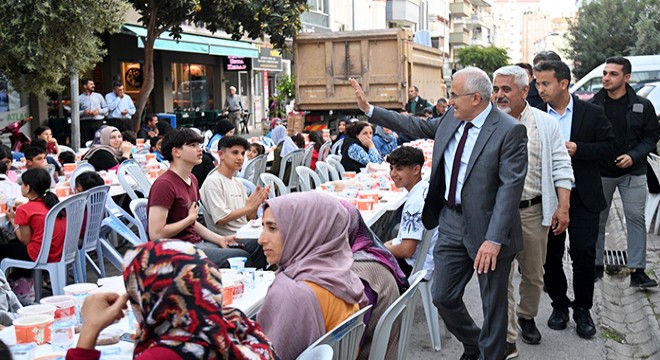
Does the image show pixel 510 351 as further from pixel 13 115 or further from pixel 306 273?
pixel 13 115

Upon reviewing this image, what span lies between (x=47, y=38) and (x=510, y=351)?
28.5 feet

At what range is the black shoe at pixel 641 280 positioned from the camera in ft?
23.4

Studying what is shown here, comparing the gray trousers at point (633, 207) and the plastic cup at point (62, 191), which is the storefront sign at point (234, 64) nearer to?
the plastic cup at point (62, 191)

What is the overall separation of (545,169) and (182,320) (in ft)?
11.3

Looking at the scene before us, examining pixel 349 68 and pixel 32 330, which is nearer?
pixel 32 330

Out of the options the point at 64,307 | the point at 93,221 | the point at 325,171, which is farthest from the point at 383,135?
the point at 64,307

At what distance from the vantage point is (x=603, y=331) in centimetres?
609

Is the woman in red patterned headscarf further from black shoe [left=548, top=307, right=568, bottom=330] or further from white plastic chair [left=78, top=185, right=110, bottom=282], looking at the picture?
white plastic chair [left=78, top=185, right=110, bottom=282]

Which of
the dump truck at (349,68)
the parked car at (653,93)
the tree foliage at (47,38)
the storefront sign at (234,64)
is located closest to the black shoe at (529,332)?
the tree foliage at (47,38)

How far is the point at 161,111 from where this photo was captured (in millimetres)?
26422

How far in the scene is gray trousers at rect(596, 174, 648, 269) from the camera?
6.88 m

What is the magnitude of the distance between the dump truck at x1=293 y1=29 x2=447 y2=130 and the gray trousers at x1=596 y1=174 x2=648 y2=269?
33.7 ft

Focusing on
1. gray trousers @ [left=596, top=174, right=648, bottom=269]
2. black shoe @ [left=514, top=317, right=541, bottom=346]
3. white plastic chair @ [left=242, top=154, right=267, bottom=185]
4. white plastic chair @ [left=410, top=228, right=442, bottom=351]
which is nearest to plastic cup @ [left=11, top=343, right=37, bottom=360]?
white plastic chair @ [left=410, top=228, right=442, bottom=351]

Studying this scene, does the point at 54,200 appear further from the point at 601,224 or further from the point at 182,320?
the point at 601,224
